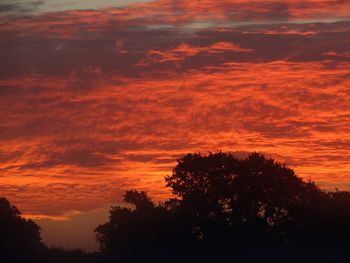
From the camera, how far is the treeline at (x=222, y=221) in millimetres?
64125

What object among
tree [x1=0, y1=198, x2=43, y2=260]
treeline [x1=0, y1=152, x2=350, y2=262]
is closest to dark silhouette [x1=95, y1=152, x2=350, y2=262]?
treeline [x1=0, y1=152, x2=350, y2=262]

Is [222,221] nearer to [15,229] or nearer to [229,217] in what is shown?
[229,217]

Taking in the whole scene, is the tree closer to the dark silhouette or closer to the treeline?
the treeline

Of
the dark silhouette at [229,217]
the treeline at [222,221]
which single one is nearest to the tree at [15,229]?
the treeline at [222,221]

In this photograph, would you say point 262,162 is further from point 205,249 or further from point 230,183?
point 205,249

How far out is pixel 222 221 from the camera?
71.5 metres

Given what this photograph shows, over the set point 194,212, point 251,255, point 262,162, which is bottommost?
point 251,255

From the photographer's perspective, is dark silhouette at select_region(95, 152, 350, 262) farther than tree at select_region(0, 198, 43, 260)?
No

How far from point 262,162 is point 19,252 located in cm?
2472

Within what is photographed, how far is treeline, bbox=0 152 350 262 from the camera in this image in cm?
6412

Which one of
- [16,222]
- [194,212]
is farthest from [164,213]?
[16,222]

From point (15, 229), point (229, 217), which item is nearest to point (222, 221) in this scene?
point (229, 217)

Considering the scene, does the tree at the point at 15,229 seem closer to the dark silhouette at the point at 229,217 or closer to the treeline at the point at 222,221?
the treeline at the point at 222,221

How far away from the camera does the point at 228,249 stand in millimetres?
65688
